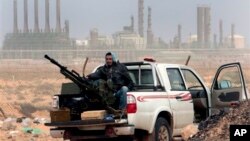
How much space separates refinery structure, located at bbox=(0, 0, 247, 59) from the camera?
90375 millimetres

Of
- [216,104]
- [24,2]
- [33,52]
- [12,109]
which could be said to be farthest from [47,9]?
[216,104]

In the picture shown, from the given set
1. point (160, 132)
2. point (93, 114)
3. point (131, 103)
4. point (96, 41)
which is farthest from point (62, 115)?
point (96, 41)

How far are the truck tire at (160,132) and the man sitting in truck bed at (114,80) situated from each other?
0.72m

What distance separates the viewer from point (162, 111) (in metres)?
9.79

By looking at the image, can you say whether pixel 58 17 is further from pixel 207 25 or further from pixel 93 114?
pixel 93 114

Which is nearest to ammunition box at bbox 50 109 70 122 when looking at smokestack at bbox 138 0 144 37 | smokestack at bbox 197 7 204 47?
smokestack at bbox 197 7 204 47

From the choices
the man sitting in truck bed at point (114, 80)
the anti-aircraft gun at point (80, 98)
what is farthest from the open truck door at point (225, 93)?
the anti-aircraft gun at point (80, 98)

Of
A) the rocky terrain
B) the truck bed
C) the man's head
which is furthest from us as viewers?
the man's head

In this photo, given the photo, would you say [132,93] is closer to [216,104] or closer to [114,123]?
[114,123]

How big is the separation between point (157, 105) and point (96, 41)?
102m

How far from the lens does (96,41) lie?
111m

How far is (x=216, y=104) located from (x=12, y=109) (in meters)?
20.5

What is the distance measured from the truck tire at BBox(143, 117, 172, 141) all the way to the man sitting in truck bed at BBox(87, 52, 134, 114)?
2.37 feet

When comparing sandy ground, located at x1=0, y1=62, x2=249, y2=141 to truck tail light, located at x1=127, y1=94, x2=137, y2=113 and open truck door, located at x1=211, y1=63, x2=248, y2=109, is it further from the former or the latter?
truck tail light, located at x1=127, y1=94, x2=137, y2=113
